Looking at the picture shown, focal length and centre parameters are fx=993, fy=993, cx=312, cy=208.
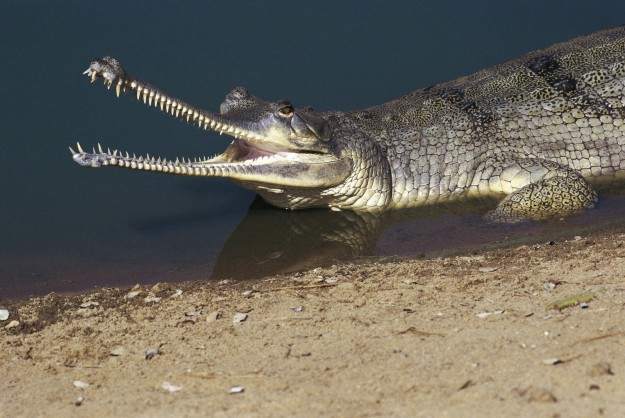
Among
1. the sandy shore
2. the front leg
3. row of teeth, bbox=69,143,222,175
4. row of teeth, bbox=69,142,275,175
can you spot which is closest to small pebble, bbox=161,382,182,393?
the sandy shore

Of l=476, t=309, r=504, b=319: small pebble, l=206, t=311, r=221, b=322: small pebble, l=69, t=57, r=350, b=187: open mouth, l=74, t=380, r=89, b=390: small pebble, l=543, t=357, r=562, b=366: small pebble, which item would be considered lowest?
l=543, t=357, r=562, b=366: small pebble

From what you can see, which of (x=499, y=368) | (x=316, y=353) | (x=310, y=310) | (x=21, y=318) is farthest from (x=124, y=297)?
(x=499, y=368)

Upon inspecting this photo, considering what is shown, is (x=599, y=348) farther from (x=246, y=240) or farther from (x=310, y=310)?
(x=246, y=240)

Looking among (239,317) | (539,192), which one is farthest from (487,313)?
(539,192)

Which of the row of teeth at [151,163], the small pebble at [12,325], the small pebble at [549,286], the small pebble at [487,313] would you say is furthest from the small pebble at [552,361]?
the row of teeth at [151,163]

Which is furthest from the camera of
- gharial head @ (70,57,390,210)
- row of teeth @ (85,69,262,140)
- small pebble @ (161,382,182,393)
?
gharial head @ (70,57,390,210)

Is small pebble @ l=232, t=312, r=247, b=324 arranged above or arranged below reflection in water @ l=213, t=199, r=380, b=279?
above

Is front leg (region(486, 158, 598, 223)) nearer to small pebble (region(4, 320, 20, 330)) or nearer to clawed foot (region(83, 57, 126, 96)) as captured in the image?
clawed foot (region(83, 57, 126, 96))

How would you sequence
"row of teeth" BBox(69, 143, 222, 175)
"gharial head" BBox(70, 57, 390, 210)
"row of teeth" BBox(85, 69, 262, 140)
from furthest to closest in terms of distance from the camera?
1. "gharial head" BBox(70, 57, 390, 210)
2. "row of teeth" BBox(85, 69, 262, 140)
3. "row of teeth" BBox(69, 143, 222, 175)
